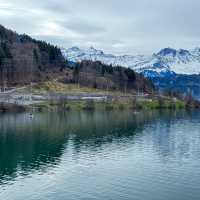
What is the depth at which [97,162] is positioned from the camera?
81188 millimetres

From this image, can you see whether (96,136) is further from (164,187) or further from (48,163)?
(164,187)

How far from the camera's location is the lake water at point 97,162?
61.3 meters

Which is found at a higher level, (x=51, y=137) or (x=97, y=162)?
(x=51, y=137)

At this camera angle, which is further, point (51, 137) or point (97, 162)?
point (51, 137)

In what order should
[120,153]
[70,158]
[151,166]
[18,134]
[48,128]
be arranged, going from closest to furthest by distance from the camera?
[151,166]
[70,158]
[120,153]
[18,134]
[48,128]

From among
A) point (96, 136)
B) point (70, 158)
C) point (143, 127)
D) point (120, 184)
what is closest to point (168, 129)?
point (143, 127)

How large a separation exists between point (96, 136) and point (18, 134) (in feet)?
65.6

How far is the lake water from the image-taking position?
61.3 meters

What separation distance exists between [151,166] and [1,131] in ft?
187

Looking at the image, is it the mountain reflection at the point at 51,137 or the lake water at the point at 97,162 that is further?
the mountain reflection at the point at 51,137

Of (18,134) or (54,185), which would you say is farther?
(18,134)

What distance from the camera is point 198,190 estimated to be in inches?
2450

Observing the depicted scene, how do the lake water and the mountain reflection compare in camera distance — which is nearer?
the lake water

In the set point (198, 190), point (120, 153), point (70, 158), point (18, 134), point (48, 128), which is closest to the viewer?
point (198, 190)
